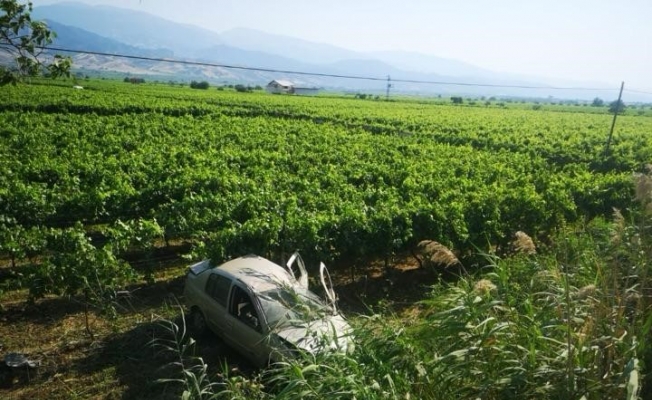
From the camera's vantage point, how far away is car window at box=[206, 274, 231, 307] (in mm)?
7641

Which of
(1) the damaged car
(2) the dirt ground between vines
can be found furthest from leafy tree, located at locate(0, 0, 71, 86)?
(1) the damaged car

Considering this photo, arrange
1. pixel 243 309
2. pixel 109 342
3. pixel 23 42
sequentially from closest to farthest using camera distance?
pixel 23 42, pixel 243 309, pixel 109 342

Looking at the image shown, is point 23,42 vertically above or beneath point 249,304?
above

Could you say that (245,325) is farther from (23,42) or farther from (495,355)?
(23,42)

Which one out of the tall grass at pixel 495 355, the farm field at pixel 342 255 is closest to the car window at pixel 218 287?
the farm field at pixel 342 255

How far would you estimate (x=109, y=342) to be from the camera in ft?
26.5

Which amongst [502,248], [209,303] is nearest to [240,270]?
[209,303]

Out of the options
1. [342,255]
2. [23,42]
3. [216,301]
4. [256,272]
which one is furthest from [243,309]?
[23,42]

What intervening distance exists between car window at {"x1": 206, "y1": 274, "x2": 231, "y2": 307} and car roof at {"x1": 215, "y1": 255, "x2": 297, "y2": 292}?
0.14m

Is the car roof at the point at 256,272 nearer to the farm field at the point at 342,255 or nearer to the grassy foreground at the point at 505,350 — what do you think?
the farm field at the point at 342,255

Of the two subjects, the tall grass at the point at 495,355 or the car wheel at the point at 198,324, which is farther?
the car wheel at the point at 198,324

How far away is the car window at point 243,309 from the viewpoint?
278 inches

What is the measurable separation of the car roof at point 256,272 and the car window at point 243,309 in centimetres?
21

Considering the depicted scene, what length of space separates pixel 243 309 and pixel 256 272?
612mm
